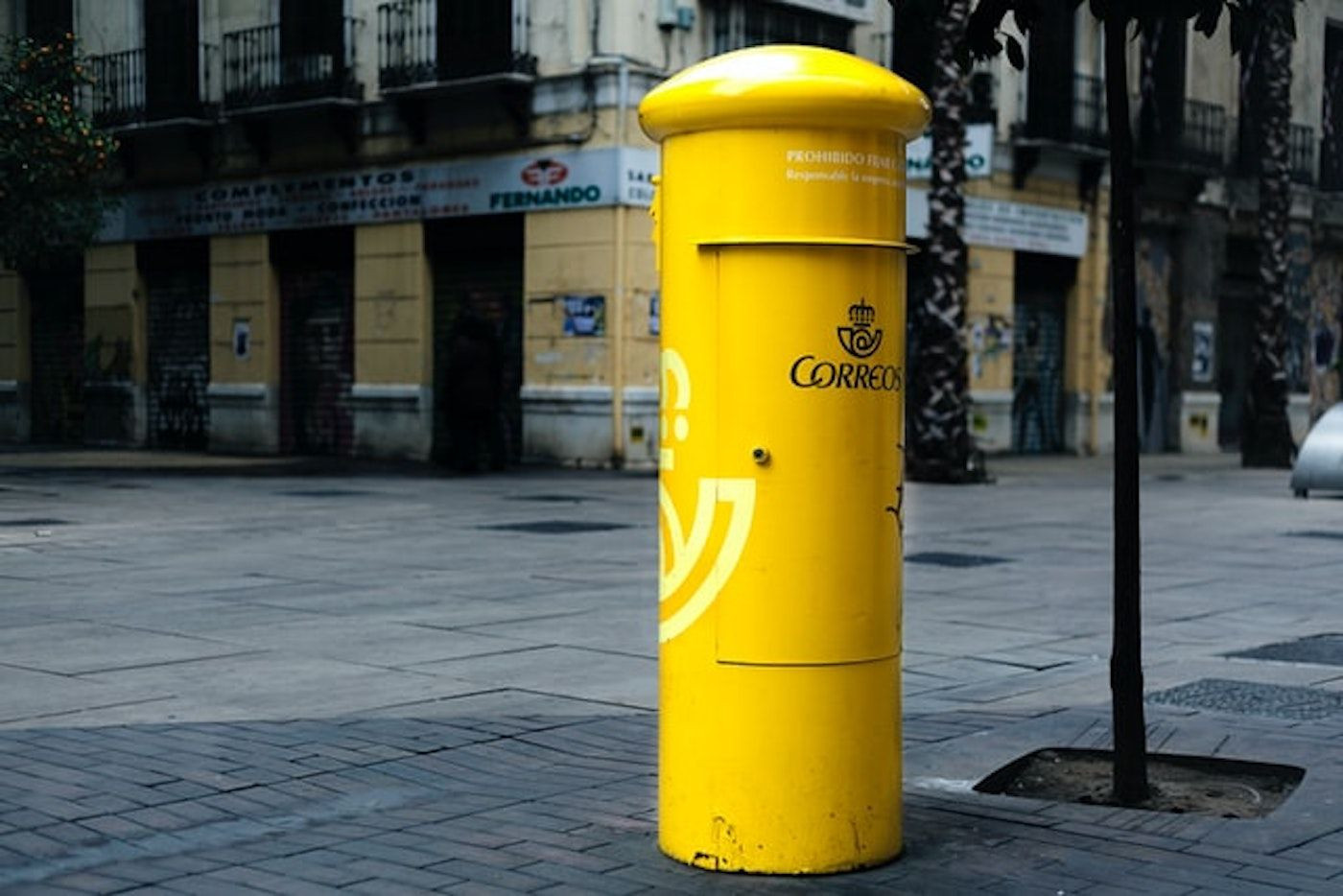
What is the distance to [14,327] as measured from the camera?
97.1ft

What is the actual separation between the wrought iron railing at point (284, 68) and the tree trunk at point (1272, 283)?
12286 millimetres

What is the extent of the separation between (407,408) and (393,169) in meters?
3.23

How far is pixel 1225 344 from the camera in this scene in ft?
104

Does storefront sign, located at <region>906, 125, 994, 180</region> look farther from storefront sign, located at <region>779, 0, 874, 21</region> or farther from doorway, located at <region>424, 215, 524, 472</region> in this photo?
doorway, located at <region>424, 215, 524, 472</region>

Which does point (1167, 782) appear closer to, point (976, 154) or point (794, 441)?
point (794, 441)

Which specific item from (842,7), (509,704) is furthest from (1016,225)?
(509,704)

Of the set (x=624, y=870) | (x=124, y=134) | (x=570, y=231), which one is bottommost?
(x=624, y=870)

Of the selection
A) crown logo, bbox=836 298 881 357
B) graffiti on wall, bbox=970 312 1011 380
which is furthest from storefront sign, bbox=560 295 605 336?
crown logo, bbox=836 298 881 357

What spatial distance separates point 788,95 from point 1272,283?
2181 cm

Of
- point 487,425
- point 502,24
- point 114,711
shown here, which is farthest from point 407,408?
point 114,711

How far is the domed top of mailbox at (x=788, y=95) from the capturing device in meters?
4.27

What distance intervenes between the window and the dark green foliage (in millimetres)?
7762

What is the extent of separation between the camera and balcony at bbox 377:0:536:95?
22.3 m

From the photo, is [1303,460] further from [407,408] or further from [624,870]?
[624,870]
